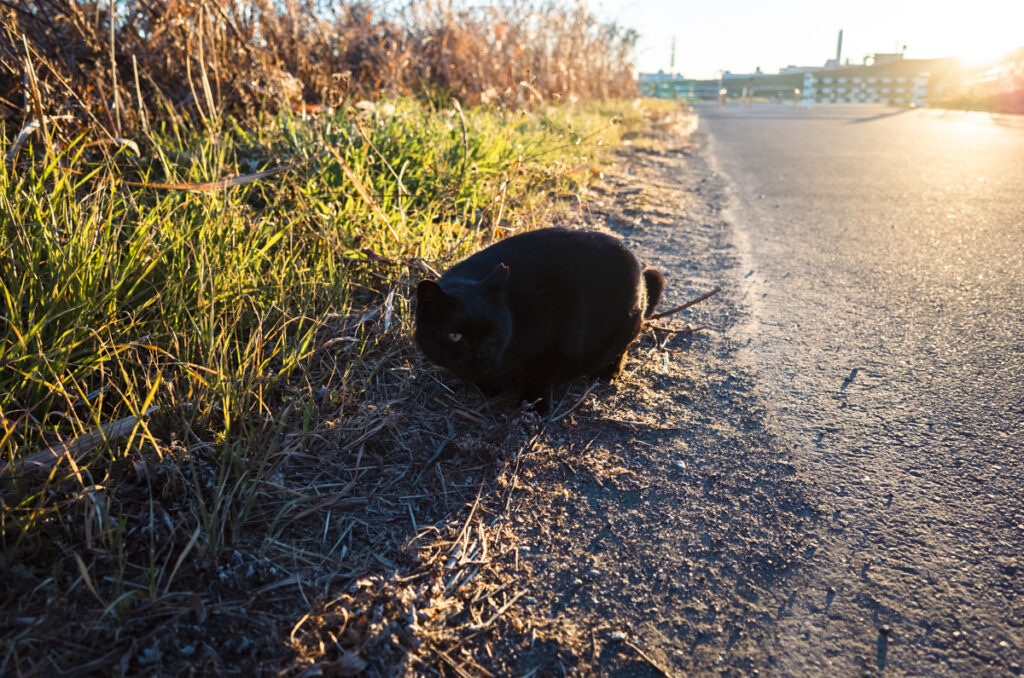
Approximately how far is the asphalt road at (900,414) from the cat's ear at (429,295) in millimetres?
1418

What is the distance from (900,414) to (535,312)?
1500 millimetres

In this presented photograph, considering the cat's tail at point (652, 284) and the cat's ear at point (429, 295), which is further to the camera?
the cat's tail at point (652, 284)

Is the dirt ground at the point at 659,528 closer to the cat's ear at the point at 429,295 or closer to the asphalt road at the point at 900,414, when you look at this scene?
the asphalt road at the point at 900,414

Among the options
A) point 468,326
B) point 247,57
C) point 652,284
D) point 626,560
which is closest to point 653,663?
point 626,560

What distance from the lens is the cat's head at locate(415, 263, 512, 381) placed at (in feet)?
7.49

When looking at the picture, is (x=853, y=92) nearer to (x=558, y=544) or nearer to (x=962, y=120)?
(x=962, y=120)

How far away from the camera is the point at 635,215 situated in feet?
18.0

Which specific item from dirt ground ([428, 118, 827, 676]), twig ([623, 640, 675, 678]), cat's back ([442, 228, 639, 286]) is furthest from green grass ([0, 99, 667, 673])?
twig ([623, 640, 675, 678])

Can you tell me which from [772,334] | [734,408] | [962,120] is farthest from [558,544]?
[962,120]

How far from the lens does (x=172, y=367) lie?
7.20 feet

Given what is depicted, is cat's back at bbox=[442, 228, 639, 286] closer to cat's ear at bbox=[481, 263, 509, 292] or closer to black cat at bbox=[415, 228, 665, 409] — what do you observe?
black cat at bbox=[415, 228, 665, 409]

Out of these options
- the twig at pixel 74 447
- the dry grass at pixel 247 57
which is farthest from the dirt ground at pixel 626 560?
the dry grass at pixel 247 57

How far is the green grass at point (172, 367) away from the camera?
1563 mm

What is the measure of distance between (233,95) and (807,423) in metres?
4.41
